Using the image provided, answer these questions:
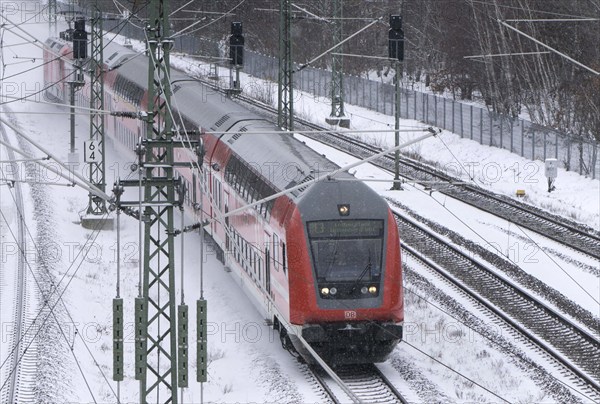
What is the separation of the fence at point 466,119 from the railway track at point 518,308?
11004 mm

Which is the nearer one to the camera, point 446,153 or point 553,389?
point 553,389

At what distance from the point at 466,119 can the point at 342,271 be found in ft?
95.0

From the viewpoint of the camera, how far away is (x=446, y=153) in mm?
43969

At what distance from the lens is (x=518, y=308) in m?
23.6

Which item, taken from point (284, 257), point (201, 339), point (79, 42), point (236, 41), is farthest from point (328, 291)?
point (79, 42)

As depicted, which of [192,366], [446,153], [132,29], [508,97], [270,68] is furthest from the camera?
[132,29]

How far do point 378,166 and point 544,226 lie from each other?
8817 mm

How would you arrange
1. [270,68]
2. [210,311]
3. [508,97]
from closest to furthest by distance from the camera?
1. [210,311]
2. [508,97]
3. [270,68]

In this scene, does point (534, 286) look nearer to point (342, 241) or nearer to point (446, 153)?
point (342, 241)

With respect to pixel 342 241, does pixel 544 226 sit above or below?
below

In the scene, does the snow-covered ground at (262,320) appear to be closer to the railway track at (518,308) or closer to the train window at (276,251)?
the railway track at (518,308)

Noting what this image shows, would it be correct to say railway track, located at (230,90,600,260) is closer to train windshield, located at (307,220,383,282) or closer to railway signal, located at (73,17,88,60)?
train windshield, located at (307,220,383,282)

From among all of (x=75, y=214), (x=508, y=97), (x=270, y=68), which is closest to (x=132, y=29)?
(x=270, y=68)

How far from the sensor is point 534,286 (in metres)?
25.1
